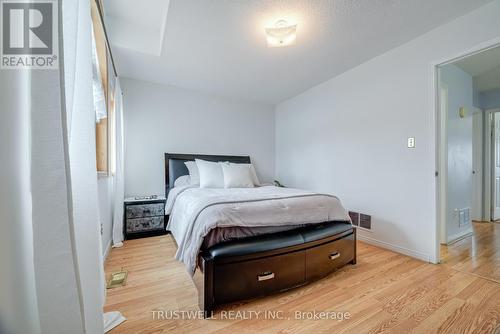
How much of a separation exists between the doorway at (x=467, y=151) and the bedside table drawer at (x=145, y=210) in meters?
3.31

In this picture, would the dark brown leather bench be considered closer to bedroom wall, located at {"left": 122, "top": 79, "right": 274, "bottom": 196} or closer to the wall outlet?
the wall outlet

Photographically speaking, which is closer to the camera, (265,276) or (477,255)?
(265,276)

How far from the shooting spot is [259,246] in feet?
4.83

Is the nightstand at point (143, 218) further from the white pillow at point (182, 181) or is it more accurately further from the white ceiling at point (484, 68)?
the white ceiling at point (484, 68)

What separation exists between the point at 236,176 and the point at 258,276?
66.0 inches

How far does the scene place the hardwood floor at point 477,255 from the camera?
187cm

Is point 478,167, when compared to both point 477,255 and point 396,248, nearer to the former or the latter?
point 477,255

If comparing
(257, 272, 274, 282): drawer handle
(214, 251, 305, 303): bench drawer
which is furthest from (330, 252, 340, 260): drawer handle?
(257, 272, 274, 282): drawer handle

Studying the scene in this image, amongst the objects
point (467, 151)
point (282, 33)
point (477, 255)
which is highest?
point (282, 33)

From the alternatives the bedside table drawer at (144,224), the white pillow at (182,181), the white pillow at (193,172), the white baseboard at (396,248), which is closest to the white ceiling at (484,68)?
the white baseboard at (396,248)

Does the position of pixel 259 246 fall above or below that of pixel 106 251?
above

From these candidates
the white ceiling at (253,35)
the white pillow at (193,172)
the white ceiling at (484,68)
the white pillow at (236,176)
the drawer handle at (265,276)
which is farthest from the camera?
the white pillow at (193,172)

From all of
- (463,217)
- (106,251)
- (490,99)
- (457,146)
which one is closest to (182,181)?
(106,251)

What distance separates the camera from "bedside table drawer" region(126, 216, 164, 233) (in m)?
2.76
